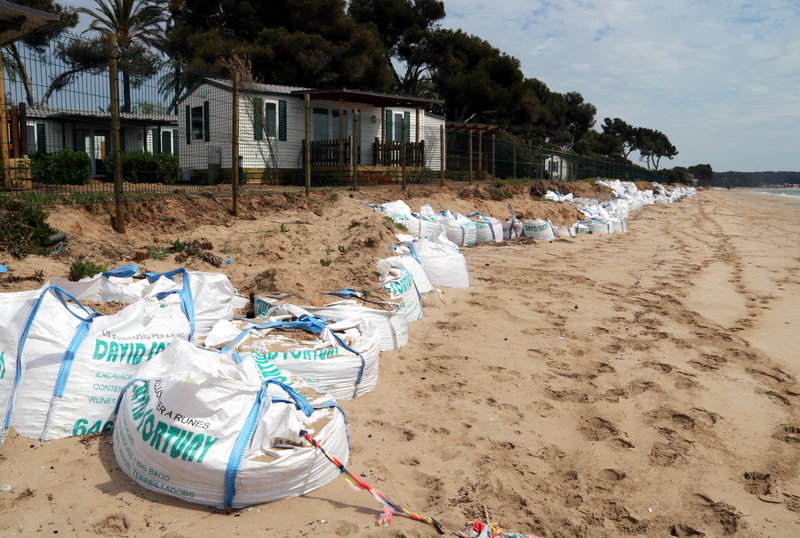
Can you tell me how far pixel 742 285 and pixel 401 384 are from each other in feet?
17.8

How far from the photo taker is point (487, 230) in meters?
9.72

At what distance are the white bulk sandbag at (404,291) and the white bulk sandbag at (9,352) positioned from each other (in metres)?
2.47

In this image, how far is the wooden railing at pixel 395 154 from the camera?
1698cm

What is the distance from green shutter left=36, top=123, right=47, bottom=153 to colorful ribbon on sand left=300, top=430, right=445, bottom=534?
211 inches

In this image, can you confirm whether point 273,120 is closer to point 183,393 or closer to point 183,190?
point 183,190

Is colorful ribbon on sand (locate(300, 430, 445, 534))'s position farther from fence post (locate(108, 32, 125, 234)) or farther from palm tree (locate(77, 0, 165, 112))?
palm tree (locate(77, 0, 165, 112))

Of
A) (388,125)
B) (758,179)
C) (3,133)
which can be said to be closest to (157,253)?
(3,133)

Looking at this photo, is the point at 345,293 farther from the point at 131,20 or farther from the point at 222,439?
the point at 131,20

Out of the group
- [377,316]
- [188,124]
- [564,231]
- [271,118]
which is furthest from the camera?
[271,118]

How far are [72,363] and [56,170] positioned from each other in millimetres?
4597

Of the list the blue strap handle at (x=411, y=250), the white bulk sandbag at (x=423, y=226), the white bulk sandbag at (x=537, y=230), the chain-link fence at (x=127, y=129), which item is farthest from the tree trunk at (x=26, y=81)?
the white bulk sandbag at (x=537, y=230)

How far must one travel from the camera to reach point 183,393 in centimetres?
223

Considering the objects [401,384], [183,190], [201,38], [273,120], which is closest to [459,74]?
[201,38]

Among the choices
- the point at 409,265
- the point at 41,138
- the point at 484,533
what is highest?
the point at 41,138
